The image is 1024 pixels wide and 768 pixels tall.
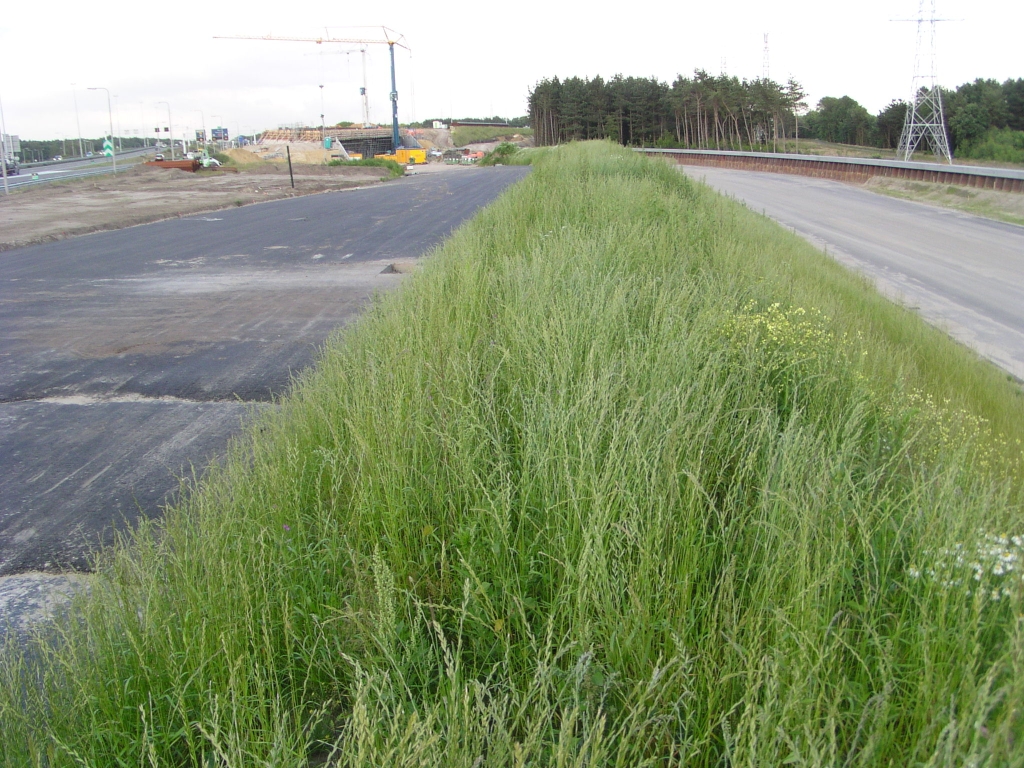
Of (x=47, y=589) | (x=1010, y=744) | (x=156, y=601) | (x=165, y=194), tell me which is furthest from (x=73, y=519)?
(x=165, y=194)

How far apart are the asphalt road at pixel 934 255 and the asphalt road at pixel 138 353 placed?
816cm

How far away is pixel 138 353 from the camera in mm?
7691

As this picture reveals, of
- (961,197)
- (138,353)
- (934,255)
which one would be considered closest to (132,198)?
(138,353)

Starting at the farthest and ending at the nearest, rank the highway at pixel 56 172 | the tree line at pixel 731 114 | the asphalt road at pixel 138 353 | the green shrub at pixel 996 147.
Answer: the tree line at pixel 731 114 → the green shrub at pixel 996 147 → the highway at pixel 56 172 → the asphalt road at pixel 138 353

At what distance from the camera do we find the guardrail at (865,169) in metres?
24.6

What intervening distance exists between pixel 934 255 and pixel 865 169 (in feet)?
69.7

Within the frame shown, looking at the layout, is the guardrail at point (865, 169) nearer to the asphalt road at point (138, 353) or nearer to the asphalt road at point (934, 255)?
the asphalt road at point (934, 255)

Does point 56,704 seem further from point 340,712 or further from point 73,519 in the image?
point 73,519

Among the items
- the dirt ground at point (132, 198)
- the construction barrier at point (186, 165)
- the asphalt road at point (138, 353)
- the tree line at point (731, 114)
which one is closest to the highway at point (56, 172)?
the construction barrier at point (186, 165)

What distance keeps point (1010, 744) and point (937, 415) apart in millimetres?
2757

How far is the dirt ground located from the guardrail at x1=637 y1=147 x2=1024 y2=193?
55.2 ft

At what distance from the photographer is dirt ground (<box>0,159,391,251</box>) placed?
20062mm

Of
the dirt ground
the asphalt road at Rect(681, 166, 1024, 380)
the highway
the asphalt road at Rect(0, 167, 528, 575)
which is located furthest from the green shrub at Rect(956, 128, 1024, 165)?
the highway

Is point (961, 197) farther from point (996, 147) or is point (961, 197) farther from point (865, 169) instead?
point (996, 147)
